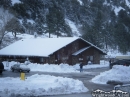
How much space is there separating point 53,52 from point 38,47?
6375mm

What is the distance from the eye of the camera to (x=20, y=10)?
98.2m

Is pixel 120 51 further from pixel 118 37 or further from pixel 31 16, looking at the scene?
pixel 31 16

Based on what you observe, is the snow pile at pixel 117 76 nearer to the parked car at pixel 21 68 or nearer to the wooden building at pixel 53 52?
the parked car at pixel 21 68

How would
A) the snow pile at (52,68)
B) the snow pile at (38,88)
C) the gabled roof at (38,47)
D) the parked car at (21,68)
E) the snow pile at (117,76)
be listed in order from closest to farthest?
1. the snow pile at (38,88)
2. the snow pile at (117,76)
3. the parked car at (21,68)
4. the snow pile at (52,68)
5. the gabled roof at (38,47)

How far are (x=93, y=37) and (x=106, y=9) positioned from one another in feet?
235

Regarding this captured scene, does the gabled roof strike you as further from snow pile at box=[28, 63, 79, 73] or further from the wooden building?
snow pile at box=[28, 63, 79, 73]

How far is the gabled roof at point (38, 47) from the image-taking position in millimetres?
45969


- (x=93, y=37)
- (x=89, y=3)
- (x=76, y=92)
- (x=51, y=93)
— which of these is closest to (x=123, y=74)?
(x=76, y=92)

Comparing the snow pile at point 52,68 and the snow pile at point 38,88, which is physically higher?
the snow pile at point 52,68

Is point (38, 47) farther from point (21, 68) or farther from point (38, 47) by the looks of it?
point (21, 68)

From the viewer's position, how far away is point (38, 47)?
49.5 metres

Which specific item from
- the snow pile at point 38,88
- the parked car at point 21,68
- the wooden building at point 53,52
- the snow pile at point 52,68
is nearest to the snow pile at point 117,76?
the snow pile at point 38,88

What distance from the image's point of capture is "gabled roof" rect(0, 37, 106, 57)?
46.0 metres

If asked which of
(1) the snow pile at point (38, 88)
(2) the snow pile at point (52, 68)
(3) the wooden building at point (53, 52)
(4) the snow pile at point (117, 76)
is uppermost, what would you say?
(3) the wooden building at point (53, 52)
